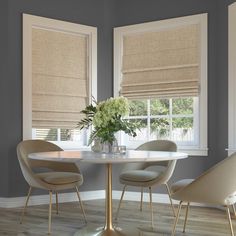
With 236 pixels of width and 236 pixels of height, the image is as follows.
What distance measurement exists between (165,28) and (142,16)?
1.30ft

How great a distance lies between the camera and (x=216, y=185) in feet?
9.62

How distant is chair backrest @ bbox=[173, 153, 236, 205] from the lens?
9.45ft

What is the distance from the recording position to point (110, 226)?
11.6 feet

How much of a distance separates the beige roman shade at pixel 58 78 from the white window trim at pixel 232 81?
1.91 meters

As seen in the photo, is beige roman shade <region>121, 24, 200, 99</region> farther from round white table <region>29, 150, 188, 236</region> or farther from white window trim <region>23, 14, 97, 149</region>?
round white table <region>29, 150, 188, 236</region>

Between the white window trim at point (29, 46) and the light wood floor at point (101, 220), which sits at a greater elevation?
the white window trim at point (29, 46)

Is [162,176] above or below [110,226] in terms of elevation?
above

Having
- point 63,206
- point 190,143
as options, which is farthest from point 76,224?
point 190,143

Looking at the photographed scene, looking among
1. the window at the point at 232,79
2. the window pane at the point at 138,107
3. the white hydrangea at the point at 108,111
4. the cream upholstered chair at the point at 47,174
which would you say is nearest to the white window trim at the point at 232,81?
the window at the point at 232,79

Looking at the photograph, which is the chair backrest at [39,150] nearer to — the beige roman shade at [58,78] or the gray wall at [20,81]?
the gray wall at [20,81]

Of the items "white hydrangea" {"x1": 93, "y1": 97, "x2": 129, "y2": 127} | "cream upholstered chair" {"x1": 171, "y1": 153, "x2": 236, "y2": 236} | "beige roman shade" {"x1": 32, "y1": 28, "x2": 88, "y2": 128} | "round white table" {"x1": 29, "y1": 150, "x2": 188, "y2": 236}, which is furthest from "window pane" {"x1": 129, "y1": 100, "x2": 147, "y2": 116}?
"cream upholstered chair" {"x1": 171, "y1": 153, "x2": 236, "y2": 236}

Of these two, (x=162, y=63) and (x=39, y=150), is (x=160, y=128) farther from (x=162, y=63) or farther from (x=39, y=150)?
(x=39, y=150)

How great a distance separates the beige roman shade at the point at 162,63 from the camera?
5070 millimetres

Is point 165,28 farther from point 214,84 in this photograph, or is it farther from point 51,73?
point 51,73
